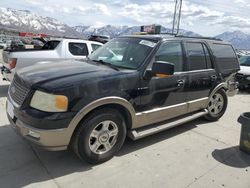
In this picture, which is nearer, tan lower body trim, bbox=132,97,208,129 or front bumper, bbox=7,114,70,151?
front bumper, bbox=7,114,70,151

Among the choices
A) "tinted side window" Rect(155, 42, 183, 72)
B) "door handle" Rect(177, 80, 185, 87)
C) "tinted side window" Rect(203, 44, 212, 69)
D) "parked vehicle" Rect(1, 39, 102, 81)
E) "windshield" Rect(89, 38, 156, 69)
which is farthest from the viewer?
"parked vehicle" Rect(1, 39, 102, 81)

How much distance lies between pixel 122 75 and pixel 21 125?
1.48 metres

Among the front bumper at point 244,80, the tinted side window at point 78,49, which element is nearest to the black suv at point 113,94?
the tinted side window at point 78,49

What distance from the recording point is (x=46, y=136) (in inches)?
119

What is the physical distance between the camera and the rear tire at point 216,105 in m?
5.58

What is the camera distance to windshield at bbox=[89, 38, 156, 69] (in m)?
4.02

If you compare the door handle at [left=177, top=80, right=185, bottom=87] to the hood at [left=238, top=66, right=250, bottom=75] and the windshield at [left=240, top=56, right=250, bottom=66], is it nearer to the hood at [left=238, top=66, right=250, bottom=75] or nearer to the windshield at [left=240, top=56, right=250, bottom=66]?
the hood at [left=238, top=66, right=250, bottom=75]

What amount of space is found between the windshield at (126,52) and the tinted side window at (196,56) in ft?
A: 3.12

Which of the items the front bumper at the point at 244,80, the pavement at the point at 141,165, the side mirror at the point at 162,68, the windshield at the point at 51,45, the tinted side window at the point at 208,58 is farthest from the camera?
the front bumper at the point at 244,80

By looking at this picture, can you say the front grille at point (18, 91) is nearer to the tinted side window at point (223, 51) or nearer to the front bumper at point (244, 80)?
the tinted side window at point (223, 51)

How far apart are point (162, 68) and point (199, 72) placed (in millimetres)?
1528

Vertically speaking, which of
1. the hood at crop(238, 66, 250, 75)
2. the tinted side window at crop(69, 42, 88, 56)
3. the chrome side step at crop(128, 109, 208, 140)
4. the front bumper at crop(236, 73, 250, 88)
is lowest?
the front bumper at crop(236, 73, 250, 88)

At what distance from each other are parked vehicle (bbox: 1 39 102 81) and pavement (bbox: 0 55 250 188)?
9.11 ft

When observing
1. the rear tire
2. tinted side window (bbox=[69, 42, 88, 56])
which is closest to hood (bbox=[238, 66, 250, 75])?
the rear tire
